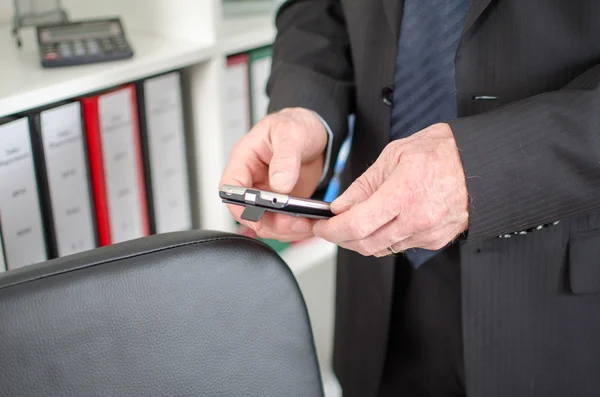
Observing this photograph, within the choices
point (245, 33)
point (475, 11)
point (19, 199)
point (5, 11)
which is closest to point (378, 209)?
point (475, 11)

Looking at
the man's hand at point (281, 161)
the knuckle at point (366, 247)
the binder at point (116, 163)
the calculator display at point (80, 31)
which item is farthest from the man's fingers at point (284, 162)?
the calculator display at point (80, 31)

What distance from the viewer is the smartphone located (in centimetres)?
67

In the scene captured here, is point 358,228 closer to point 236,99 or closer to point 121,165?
point 121,165

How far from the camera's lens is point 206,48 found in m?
1.10

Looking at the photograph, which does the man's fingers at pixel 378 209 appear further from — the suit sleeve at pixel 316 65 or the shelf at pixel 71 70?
the shelf at pixel 71 70

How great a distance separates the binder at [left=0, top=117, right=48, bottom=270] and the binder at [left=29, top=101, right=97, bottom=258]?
0.02 meters

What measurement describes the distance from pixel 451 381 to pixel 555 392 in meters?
0.16

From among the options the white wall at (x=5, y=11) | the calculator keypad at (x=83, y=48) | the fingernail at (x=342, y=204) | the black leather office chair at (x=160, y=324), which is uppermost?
the white wall at (x=5, y=11)

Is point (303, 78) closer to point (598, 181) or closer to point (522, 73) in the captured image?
point (522, 73)

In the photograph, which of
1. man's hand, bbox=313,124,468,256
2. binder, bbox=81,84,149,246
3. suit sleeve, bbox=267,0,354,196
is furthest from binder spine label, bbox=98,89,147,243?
man's hand, bbox=313,124,468,256

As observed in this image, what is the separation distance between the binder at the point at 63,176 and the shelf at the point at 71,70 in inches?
1.3

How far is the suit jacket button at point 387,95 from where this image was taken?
2.89ft

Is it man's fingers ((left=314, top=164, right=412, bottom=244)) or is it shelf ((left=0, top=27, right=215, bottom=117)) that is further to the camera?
shelf ((left=0, top=27, right=215, bottom=117))

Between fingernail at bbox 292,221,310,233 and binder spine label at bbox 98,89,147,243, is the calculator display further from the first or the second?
fingernail at bbox 292,221,310,233
